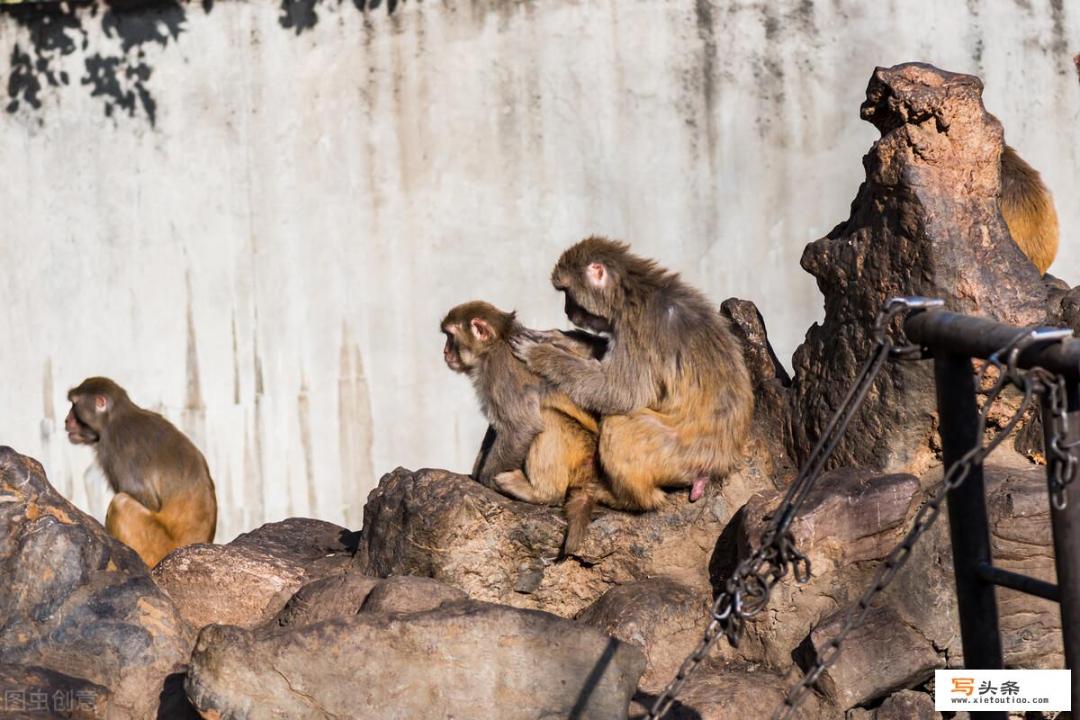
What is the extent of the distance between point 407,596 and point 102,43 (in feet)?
16.7

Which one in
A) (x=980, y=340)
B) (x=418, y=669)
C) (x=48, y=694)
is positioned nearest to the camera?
(x=980, y=340)

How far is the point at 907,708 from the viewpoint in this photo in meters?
5.01

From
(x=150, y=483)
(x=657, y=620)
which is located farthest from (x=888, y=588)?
(x=150, y=483)

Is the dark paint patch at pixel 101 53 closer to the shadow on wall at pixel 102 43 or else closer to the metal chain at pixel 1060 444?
the shadow on wall at pixel 102 43

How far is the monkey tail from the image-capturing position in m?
5.75

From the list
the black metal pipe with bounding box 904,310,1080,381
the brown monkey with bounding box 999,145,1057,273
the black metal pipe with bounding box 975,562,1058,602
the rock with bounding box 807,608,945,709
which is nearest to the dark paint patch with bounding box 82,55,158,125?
the brown monkey with bounding box 999,145,1057,273

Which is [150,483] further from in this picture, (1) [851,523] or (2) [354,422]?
(1) [851,523]

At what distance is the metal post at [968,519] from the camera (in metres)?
3.06

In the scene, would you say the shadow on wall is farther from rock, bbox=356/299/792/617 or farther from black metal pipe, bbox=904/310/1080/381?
black metal pipe, bbox=904/310/1080/381

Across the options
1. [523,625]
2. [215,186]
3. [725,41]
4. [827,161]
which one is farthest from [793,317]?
[523,625]

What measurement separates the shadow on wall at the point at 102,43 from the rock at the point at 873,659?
5.09 m

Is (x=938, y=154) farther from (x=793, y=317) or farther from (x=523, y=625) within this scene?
(x=793, y=317)

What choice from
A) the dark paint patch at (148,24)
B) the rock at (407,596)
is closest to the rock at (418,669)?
the rock at (407,596)

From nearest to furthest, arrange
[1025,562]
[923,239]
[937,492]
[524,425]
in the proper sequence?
[937,492], [1025,562], [923,239], [524,425]
